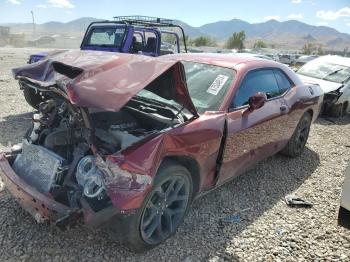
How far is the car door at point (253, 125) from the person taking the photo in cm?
383

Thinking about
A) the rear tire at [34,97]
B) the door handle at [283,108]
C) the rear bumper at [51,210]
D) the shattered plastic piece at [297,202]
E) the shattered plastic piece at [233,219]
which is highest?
the rear tire at [34,97]

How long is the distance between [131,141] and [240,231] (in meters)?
1.53

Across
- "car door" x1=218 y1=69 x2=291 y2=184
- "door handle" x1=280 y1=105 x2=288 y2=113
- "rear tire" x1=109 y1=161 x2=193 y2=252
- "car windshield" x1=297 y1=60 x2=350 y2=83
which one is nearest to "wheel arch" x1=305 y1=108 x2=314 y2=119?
"car door" x1=218 y1=69 x2=291 y2=184

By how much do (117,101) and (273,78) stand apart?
2834mm

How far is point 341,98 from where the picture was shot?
9.41 metres

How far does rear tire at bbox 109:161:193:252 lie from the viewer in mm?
2934

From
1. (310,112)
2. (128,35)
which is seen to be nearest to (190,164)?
(310,112)

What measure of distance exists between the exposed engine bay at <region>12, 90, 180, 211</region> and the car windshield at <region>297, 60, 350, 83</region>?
794 centimetres

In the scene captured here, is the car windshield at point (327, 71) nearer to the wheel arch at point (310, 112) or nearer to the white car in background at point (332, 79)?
the white car in background at point (332, 79)

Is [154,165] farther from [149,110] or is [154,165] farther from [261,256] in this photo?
[261,256]

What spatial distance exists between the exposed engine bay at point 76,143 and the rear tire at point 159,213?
0.29 m

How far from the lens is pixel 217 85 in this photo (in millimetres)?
3980

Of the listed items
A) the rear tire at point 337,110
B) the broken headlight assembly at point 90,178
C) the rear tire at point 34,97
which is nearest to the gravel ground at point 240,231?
the broken headlight assembly at point 90,178

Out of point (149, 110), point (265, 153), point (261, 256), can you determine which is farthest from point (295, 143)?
point (149, 110)
